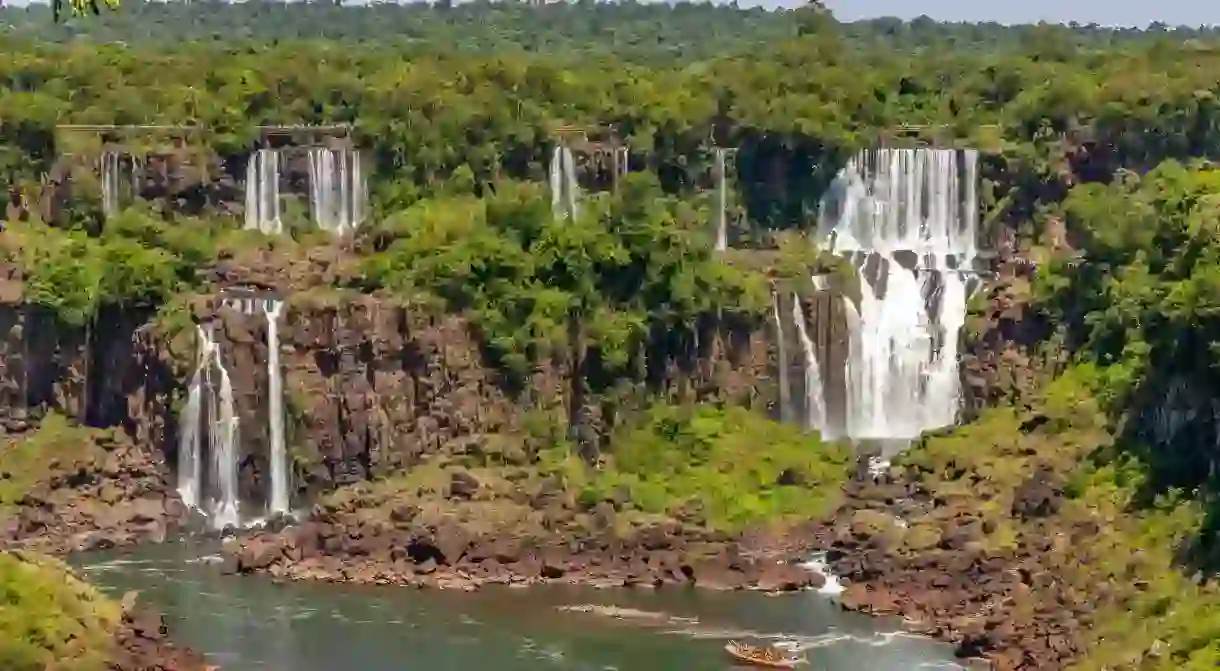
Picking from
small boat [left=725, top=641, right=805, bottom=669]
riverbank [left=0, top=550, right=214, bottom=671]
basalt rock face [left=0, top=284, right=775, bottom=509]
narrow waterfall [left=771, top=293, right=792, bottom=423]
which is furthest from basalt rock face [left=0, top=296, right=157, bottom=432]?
small boat [left=725, top=641, right=805, bottom=669]

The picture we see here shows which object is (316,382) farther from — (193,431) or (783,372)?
(783,372)

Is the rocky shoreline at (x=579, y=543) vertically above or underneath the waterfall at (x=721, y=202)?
underneath

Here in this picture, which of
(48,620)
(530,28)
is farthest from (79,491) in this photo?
(530,28)

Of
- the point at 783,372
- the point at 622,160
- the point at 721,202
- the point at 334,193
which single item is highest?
the point at 622,160

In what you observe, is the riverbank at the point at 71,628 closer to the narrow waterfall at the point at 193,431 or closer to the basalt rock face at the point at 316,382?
the narrow waterfall at the point at 193,431

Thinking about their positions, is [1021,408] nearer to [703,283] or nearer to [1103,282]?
[1103,282]

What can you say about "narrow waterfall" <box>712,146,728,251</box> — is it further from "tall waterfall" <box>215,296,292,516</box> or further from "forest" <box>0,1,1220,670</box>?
"tall waterfall" <box>215,296,292,516</box>

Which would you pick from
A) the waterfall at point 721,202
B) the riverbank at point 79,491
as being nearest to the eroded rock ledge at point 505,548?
the riverbank at point 79,491
